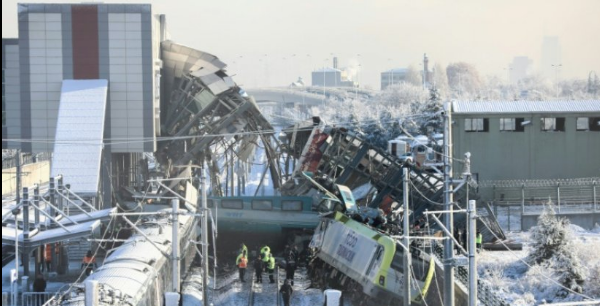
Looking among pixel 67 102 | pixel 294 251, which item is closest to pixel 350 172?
pixel 294 251

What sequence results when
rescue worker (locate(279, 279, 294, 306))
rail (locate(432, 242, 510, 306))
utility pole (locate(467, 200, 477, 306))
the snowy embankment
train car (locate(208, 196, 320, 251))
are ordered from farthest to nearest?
1. train car (locate(208, 196, 320, 251))
2. rescue worker (locate(279, 279, 294, 306))
3. the snowy embankment
4. rail (locate(432, 242, 510, 306))
5. utility pole (locate(467, 200, 477, 306))

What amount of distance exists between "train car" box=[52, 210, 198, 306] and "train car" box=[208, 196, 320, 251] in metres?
8.05

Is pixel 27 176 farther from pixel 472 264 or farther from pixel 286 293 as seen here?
pixel 472 264

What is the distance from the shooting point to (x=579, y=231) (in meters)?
46.2

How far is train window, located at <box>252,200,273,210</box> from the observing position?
45.1 m

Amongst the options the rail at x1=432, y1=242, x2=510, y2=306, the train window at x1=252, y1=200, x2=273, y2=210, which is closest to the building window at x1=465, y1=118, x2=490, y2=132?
the train window at x1=252, y1=200, x2=273, y2=210

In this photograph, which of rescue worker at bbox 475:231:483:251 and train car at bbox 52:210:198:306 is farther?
rescue worker at bbox 475:231:483:251

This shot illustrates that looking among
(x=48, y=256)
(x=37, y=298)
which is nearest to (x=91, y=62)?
(x=48, y=256)

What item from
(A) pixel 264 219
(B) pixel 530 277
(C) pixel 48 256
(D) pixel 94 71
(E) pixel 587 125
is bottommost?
(C) pixel 48 256

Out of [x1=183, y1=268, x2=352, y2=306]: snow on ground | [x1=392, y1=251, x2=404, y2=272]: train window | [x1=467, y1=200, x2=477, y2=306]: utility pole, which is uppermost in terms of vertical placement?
[x1=467, y1=200, x2=477, y2=306]: utility pole

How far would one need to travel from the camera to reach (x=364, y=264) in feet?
104

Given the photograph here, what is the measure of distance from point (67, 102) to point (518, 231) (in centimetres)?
2300

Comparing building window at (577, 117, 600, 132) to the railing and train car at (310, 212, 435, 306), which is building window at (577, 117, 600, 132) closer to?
train car at (310, 212, 435, 306)

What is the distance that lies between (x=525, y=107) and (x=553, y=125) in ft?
5.98
